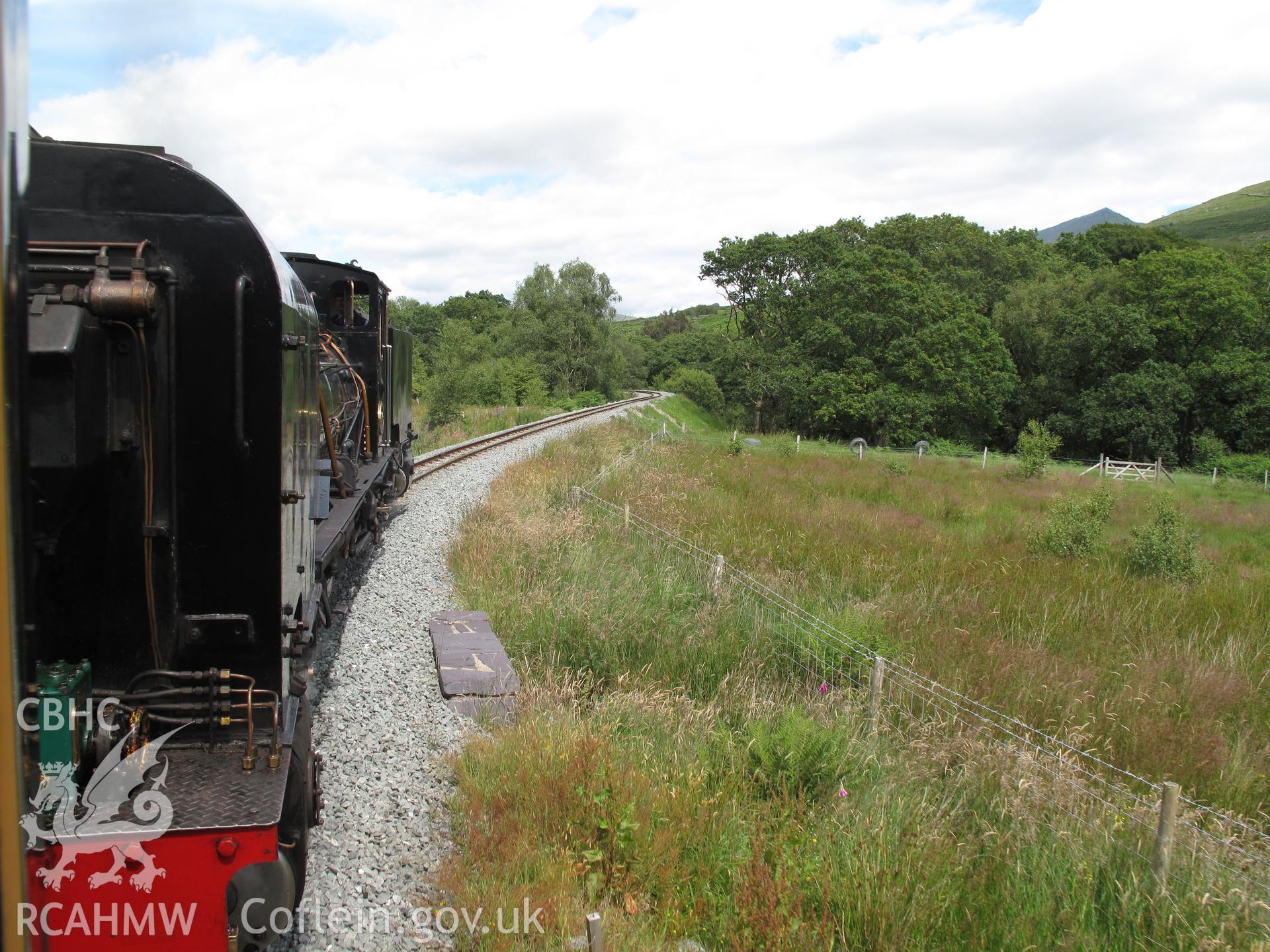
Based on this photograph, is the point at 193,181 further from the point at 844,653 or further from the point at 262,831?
the point at 844,653

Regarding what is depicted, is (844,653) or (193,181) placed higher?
(193,181)

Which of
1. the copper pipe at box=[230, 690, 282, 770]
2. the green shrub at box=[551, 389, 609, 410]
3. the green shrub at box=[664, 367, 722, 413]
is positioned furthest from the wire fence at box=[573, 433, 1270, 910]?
the green shrub at box=[664, 367, 722, 413]

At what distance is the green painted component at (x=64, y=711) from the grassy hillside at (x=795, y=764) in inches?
62.8

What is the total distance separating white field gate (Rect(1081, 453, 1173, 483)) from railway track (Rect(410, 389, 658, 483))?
17902mm

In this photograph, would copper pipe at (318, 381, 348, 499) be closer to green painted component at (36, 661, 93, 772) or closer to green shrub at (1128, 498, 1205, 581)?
green painted component at (36, 661, 93, 772)

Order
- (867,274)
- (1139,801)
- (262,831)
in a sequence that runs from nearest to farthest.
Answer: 1. (262,831)
2. (1139,801)
3. (867,274)

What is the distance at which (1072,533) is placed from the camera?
12203 mm

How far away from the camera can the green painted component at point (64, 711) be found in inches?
112

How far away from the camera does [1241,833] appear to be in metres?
4.60

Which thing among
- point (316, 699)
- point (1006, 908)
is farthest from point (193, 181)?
point (1006, 908)

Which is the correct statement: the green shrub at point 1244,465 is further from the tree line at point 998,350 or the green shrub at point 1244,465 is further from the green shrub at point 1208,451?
the tree line at point 998,350

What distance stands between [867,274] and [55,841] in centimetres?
4458

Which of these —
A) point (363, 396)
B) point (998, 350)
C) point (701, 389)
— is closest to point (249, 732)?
point (363, 396)

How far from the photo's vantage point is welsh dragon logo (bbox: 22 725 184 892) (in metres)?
2.65
